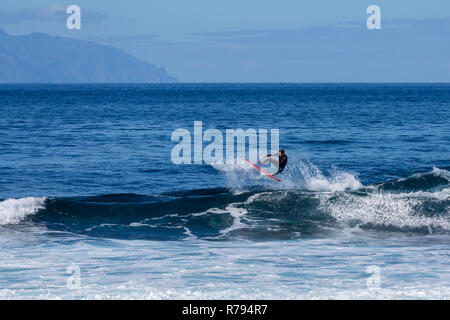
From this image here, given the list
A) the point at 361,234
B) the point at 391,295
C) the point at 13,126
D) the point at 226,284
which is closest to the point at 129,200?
the point at 361,234

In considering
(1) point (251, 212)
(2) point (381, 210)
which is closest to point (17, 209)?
(1) point (251, 212)

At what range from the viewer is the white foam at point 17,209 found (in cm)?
2530

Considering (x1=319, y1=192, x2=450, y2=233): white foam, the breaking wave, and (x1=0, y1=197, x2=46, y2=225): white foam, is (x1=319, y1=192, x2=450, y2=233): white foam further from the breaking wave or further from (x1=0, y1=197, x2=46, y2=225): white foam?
(x1=0, y1=197, x2=46, y2=225): white foam

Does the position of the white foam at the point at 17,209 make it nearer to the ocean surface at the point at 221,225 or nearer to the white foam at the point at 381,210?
the ocean surface at the point at 221,225

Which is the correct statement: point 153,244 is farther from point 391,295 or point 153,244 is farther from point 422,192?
point 422,192

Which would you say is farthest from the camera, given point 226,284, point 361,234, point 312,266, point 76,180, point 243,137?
point 243,137

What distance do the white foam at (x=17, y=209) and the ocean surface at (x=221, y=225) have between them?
0.08 m

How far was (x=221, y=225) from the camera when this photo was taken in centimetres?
2508

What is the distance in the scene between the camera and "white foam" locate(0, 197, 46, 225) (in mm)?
25297

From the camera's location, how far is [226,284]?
16.5 m

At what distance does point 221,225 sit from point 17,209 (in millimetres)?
9395

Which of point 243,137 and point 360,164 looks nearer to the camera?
point 360,164

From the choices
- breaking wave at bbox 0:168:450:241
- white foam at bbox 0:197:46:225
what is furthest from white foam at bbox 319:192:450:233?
white foam at bbox 0:197:46:225

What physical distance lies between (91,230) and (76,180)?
36.8ft
